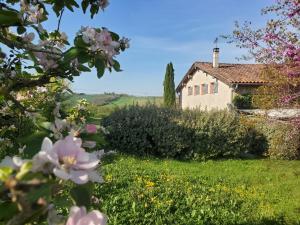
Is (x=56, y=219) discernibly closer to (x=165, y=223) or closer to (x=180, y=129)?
(x=165, y=223)

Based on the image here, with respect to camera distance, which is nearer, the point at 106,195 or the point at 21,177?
the point at 21,177

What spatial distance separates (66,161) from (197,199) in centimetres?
601

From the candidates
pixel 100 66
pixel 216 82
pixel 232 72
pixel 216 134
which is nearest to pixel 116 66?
pixel 100 66

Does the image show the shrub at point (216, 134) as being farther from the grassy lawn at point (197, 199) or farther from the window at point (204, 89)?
the window at point (204, 89)

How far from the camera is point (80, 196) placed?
106cm

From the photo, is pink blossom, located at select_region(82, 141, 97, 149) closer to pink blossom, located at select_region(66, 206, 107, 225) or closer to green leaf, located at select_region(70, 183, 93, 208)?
green leaf, located at select_region(70, 183, 93, 208)

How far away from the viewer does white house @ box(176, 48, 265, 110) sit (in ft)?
95.7

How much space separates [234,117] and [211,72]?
16.9 meters

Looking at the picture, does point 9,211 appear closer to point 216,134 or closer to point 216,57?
point 216,134

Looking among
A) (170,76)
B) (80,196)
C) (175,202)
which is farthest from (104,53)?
(170,76)

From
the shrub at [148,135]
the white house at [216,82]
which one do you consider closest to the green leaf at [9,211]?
the shrub at [148,135]

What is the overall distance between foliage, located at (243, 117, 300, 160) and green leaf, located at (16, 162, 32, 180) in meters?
10.1

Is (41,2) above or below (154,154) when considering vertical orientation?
above

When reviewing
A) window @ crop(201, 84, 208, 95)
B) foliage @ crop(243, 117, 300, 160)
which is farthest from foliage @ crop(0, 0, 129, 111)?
window @ crop(201, 84, 208, 95)
